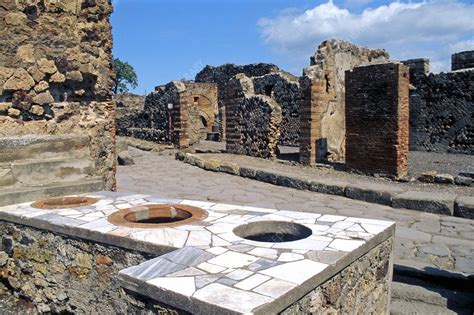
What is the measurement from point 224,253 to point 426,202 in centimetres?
417

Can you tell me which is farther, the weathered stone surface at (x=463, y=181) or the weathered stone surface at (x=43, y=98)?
the weathered stone surface at (x=463, y=181)

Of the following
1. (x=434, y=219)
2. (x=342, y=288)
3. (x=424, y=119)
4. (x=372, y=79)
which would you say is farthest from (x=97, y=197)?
(x=424, y=119)

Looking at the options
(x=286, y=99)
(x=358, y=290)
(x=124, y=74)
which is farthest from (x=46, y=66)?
(x=124, y=74)

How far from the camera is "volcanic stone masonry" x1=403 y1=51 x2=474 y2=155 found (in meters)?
12.6

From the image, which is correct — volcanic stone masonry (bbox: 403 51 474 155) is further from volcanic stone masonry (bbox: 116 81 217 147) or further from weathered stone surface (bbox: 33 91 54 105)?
weathered stone surface (bbox: 33 91 54 105)

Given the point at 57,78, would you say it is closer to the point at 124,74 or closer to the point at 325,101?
the point at 325,101

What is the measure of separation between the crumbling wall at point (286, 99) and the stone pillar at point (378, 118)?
7230mm

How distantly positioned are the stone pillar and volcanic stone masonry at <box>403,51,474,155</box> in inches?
218

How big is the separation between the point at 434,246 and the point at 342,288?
228 cm

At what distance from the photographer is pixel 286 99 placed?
1647 cm

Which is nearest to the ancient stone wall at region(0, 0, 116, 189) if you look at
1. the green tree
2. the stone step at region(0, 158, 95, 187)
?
the stone step at region(0, 158, 95, 187)

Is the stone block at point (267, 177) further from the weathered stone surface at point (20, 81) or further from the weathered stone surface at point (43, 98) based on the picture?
the weathered stone surface at point (20, 81)

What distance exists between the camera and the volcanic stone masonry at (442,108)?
12648 mm

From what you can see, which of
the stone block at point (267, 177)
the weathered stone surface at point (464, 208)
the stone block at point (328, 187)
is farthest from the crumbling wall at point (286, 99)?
the weathered stone surface at point (464, 208)
